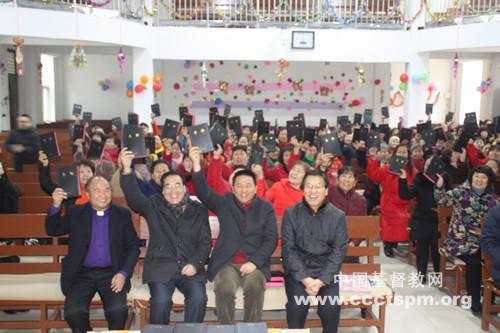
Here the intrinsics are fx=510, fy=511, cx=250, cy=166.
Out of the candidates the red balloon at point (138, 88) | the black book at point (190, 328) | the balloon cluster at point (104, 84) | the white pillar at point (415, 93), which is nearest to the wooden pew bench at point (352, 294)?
the black book at point (190, 328)

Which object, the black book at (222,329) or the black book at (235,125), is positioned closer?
the black book at (222,329)

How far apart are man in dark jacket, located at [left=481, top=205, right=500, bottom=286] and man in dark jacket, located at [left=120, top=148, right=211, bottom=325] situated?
6.51 feet

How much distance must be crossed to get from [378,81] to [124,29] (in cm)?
714

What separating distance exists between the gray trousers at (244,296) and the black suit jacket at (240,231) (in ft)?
0.34

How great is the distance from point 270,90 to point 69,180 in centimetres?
1039

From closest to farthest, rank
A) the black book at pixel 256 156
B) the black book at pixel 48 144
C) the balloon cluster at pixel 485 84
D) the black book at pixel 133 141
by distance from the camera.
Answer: the black book at pixel 133 141 < the black book at pixel 48 144 < the black book at pixel 256 156 < the balloon cluster at pixel 485 84

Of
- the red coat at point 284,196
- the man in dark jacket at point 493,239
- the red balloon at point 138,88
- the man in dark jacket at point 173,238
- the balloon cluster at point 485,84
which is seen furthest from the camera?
the balloon cluster at point 485,84

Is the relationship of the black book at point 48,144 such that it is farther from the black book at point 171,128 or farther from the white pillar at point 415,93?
the white pillar at point 415,93

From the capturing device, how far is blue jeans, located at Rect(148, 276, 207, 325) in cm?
326

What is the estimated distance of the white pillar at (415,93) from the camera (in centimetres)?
1105

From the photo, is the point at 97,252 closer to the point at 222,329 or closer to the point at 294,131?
the point at 222,329

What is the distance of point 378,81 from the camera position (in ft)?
45.3

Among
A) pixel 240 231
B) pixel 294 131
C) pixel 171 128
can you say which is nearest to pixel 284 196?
pixel 240 231

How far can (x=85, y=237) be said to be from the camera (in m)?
3.38
